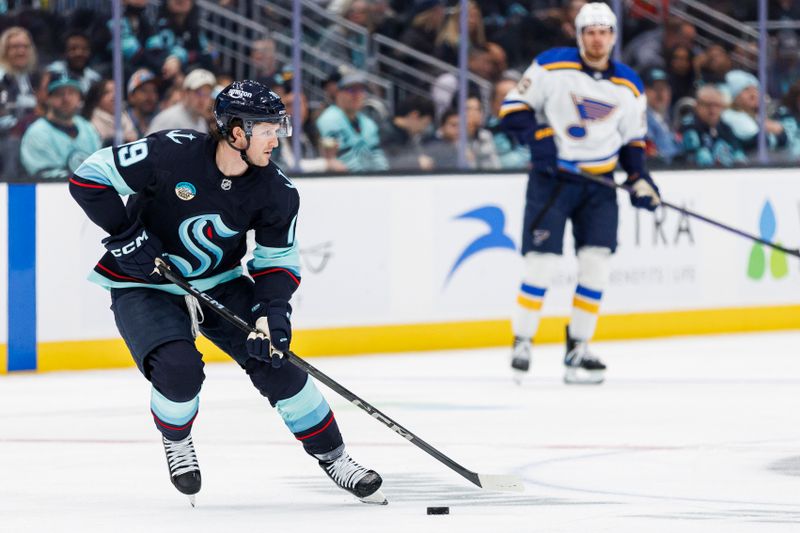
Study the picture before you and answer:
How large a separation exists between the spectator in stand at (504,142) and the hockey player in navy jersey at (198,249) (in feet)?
15.0

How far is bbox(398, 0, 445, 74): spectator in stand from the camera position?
29.2ft

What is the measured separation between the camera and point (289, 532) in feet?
13.2

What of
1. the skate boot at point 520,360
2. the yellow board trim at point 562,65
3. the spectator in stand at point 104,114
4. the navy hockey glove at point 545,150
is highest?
the yellow board trim at point 562,65

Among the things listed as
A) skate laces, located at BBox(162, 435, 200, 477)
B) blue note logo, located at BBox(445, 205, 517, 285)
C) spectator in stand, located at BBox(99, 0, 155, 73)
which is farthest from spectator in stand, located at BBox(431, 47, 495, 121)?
skate laces, located at BBox(162, 435, 200, 477)

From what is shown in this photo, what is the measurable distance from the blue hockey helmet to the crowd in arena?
3.42m

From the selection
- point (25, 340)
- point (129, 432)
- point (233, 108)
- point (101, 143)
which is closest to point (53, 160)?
point (101, 143)

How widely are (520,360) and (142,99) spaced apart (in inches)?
82.1

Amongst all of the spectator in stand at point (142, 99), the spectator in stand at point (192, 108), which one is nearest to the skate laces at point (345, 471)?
the spectator in stand at point (142, 99)

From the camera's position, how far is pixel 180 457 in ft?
14.4

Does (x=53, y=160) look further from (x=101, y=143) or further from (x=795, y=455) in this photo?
(x=795, y=455)

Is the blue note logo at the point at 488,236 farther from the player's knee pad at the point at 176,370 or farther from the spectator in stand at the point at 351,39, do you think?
the player's knee pad at the point at 176,370

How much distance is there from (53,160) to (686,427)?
315cm

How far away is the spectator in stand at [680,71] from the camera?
9984 millimetres

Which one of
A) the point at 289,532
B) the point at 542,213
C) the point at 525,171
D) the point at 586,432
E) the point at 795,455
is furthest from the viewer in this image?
the point at 525,171
